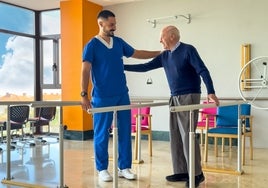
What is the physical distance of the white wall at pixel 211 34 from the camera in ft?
17.3

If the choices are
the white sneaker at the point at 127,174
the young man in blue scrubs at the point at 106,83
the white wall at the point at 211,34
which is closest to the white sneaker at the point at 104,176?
the young man in blue scrubs at the point at 106,83

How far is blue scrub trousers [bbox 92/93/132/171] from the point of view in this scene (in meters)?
3.19

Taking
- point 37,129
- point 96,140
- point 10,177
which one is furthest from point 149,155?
point 37,129

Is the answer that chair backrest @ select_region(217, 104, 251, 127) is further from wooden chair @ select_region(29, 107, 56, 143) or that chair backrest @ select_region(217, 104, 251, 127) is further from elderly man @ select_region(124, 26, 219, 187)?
wooden chair @ select_region(29, 107, 56, 143)

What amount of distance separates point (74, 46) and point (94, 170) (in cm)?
313

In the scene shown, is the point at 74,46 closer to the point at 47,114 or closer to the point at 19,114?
the point at 47,114

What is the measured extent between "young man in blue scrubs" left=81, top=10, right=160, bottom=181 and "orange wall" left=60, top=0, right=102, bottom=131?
10.2ft

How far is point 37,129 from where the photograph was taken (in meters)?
7.48

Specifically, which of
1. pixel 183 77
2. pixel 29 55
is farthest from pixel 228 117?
pixel 29 55

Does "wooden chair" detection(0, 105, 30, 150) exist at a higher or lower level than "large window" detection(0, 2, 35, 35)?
lower

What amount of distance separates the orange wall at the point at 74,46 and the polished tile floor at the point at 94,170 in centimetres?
105

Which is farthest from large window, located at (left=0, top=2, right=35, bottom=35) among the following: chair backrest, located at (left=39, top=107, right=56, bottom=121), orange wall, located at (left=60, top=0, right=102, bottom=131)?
chair backrest, located at (left=39, top=107, right=56, bottom=121)

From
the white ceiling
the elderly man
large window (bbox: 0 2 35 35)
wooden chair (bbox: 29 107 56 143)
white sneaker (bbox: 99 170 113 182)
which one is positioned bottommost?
white sneaker (bbox: 99 170 113 182)

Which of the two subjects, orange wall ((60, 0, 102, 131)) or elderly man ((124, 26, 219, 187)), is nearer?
elderly man ((124, 26, 219, 187))
